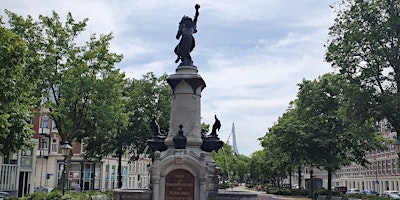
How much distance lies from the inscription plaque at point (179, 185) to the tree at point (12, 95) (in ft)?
24.5

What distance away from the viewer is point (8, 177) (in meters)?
38.9

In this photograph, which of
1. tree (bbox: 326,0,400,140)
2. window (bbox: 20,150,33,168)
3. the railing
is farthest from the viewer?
window (bbox: 20,150,33,168)

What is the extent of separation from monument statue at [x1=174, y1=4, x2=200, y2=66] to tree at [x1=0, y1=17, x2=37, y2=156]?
23.8 feet

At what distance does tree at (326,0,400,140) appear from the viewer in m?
24.7

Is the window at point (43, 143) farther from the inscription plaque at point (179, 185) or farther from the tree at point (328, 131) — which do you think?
the inscription plaque at point (179, 185)

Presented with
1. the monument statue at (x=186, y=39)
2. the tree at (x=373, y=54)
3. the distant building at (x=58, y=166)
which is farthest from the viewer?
the distant building at (x=58, y=166)

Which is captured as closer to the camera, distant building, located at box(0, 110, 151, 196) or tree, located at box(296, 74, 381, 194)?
tree, located at box(296, 74, 381, 194)

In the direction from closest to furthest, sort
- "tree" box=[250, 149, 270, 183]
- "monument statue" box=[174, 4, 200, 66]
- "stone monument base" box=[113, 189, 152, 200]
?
"stone monument base" box=[113, 189, 152, 200], "monument statue" box=[174, 4, 200, 66], "tree" box=[250, 149, 270, 183]

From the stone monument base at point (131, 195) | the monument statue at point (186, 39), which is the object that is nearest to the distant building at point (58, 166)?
the monument statue at point (186, 39)

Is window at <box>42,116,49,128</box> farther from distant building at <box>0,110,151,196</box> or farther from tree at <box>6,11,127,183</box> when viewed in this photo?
tree at <box>6,11,127,183</box>

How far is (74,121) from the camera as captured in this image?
96.9 feet

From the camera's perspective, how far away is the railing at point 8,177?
37.9 meters

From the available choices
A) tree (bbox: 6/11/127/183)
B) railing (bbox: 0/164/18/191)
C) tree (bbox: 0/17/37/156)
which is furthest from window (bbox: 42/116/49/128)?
tree (bbox: 0/17/37/156)

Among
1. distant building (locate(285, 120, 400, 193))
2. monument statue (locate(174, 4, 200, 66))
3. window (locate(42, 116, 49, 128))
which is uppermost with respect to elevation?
monument statue (locate(174, 4, 200, 66))
